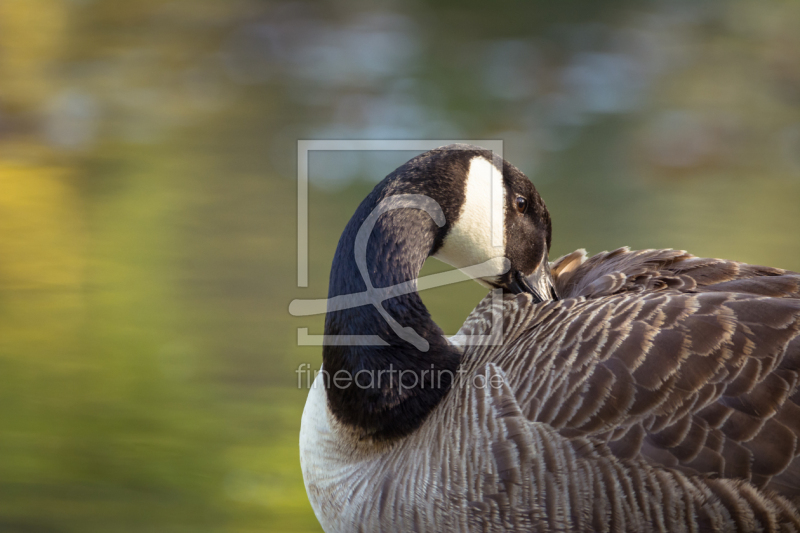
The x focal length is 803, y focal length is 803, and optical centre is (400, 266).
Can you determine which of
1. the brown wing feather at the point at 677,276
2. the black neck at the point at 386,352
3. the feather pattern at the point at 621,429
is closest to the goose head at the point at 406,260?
the black neck at the point at 386,352

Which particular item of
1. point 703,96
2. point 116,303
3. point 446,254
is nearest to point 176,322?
point 116,303

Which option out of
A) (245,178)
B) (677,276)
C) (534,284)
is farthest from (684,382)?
(245,178)

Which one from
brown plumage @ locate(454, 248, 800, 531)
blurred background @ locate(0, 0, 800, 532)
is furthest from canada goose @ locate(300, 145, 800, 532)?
blurred background @ locate(0, 0, 800, 532)

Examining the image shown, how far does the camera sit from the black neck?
2.24 m

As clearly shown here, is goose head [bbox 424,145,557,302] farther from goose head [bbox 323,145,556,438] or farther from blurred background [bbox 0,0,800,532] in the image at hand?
blurred background [bbox 0,0,800,532]

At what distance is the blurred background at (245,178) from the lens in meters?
3.18

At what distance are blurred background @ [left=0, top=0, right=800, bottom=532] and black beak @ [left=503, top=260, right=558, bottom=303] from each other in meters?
1.07

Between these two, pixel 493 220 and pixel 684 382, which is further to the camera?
pixel 493 220

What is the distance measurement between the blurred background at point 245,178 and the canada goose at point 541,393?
0.74 m

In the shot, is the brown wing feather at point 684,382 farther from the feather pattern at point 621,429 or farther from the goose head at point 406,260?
the goose head at point 406,260

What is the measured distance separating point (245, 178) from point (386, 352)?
451cm

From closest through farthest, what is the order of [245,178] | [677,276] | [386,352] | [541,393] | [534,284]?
[541,393], [386,352], [677,276], [534,284], [245,178]

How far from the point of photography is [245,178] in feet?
21.3

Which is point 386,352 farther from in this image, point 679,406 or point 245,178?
point 245,178
